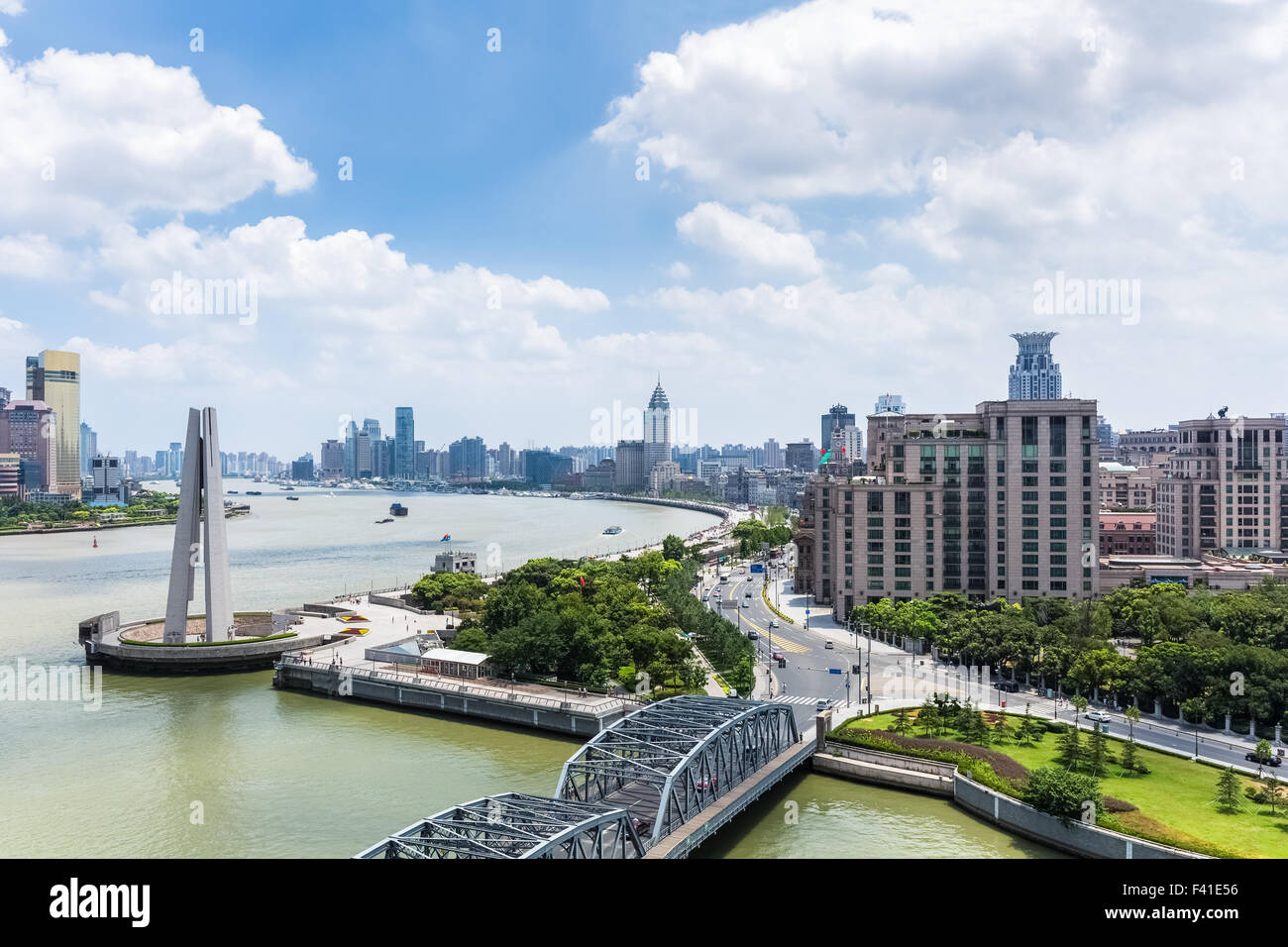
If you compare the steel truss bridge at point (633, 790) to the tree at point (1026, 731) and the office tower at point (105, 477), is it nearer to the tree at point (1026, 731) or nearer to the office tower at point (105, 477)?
the tree at point (1026, 731)

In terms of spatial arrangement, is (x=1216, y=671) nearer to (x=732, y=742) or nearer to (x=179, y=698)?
(x=732, y=742)

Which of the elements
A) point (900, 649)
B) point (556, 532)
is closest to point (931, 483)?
point (900, 649)

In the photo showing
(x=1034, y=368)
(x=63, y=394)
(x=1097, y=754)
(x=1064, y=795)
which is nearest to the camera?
(x=1064, y=795)

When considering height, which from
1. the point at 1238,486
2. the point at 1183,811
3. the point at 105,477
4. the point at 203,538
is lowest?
the point at 1183,811

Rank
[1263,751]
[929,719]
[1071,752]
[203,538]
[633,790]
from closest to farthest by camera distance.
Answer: [633,790]
[1263,751]
[1071,752]
[929,719]
[203,538]

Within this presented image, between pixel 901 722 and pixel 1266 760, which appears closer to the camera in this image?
pixel 1266 760

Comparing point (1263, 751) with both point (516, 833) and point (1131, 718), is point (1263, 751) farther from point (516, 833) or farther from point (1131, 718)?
point (516, 833)

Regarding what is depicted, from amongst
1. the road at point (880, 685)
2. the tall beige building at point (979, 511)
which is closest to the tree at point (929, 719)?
the road at point (880, 685)

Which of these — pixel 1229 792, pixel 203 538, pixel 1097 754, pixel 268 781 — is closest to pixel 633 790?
pixel 268 781
